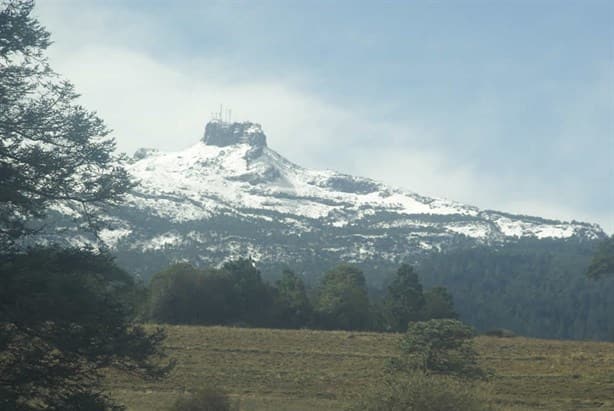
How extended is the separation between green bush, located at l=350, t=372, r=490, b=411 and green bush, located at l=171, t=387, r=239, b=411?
556 cm

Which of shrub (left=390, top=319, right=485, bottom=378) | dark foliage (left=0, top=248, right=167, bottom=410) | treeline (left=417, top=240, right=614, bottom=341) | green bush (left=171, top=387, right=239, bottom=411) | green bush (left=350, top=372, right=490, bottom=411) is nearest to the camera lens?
dark foliage (left=0, top=248, right=167, bottom=410)

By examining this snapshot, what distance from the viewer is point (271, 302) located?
233 feet

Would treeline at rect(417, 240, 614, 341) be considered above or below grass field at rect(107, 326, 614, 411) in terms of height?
above

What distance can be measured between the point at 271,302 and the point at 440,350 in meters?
36.8

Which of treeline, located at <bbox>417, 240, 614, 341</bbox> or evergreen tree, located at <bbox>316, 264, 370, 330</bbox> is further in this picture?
treeline, located at <bbox>417, 240, 614, 341</bbox>

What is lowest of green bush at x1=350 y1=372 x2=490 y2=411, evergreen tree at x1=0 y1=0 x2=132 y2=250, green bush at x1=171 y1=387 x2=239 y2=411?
green bush at x1=171 y1=387 x2=239 y2=411

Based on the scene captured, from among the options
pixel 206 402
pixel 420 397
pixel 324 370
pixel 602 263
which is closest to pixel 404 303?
pixel 602 263

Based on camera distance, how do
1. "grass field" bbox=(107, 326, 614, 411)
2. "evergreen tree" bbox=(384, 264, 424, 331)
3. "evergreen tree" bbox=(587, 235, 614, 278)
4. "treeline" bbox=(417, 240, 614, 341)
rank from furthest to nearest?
"treeline" bbox=(417, 240, 614, 341), "evergreen tree" bbox=(384, 264, 424, 331), "evergreen tree" bbox=(587, 235, 614, 278), "grass field" bbox=(107, 326, 614, 411)

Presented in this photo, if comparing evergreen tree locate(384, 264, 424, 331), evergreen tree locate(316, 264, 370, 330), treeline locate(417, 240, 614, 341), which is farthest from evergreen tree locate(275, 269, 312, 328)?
treeline locate(417, 240, 614, 341)

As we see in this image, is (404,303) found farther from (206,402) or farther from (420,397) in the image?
(420,397)

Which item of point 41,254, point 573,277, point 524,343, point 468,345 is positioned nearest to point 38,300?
point 41,254

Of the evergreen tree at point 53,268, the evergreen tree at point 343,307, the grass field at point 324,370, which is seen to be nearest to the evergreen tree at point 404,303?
the evergreen tree at point 343,307

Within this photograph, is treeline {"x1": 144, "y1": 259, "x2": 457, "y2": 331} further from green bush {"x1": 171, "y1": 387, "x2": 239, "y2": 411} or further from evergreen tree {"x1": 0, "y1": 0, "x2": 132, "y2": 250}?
evergreen tree {"x1": 0, "y1": 0, "x2": 132, "y2": 250}

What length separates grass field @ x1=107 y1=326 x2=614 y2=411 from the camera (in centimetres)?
3322
